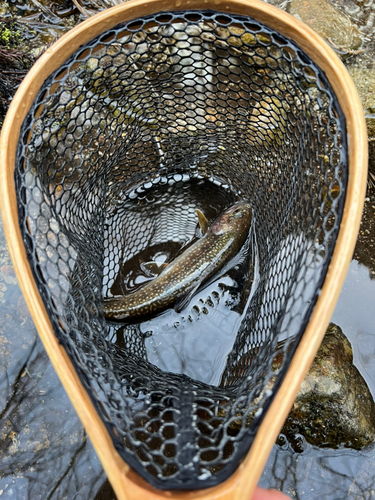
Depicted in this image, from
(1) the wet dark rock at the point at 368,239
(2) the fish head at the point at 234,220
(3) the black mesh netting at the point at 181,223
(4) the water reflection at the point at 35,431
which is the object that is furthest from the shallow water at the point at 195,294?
(1) the wet dark rock at the point at 368,239

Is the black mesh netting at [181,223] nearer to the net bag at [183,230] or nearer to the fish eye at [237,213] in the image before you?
the net bag at [183,230]

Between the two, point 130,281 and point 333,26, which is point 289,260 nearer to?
point 130,281

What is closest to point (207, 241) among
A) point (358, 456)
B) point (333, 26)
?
point (358, 456)

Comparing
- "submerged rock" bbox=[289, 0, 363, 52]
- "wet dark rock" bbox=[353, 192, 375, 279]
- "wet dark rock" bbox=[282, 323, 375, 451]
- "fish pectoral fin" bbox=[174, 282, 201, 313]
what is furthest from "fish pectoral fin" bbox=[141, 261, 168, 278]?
"submerged rock" bbox=[289, 0, 363, 52]

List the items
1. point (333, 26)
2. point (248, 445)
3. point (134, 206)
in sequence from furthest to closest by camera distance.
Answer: point (333, 26) → point (134, 206) → point (248, 445)

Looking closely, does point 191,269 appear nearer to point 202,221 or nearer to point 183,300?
point 183,300

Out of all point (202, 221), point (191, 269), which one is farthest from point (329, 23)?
point (191, 269)
